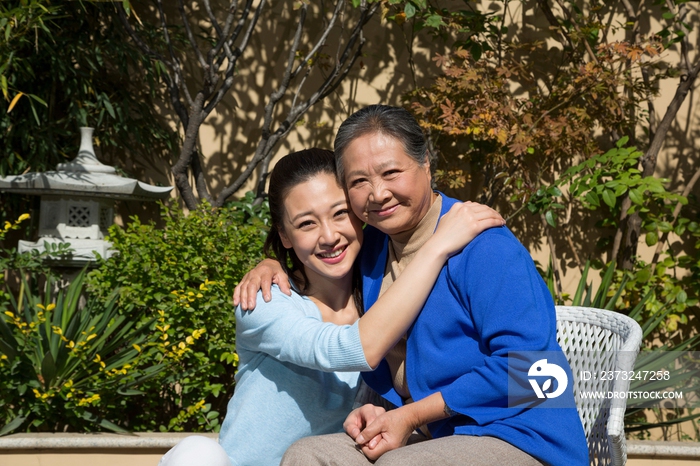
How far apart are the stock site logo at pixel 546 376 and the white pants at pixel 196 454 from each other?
900 millimetres

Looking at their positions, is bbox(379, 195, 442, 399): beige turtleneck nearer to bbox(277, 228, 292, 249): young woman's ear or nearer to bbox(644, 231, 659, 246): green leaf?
bbox(277, 228, 292, 249): young woman's ear

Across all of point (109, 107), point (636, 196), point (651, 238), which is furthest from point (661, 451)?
point (109, 107)

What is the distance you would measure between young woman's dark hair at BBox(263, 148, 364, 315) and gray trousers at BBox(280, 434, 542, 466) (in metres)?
0.62

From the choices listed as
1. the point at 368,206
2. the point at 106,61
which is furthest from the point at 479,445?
the point at 106,61

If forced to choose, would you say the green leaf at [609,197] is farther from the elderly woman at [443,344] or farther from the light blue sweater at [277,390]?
the light blue sweater at [277,390]

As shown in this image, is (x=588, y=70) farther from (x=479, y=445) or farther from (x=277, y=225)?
(x=479, y=445)

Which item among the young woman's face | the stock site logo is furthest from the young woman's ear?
the stock site logo

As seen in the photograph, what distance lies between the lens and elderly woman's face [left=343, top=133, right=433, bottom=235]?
202 centimetres

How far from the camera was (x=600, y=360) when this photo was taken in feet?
8.25

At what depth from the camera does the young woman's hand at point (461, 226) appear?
195 cm

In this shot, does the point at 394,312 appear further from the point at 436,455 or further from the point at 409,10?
the point at 409,10

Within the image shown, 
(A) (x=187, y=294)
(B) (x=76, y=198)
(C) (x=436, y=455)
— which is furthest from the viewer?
(B) (x=76, y=198)

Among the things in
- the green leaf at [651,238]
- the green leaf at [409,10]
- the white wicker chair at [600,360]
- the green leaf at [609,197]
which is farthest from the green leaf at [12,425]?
the green leaf at [651,238]

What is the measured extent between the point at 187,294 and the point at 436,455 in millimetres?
2079
